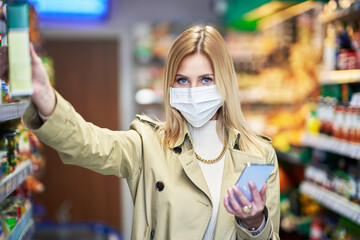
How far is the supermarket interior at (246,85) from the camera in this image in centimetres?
326

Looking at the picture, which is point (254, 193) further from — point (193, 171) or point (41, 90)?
point (41, 90)

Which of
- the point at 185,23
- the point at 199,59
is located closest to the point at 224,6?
the point at 185,23

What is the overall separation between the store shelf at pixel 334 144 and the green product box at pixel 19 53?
2.21 meters

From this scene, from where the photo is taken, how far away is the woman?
1.60m

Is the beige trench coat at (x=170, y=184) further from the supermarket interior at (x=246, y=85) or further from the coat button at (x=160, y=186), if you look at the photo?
the supermarket interior at (x=246, y=85)

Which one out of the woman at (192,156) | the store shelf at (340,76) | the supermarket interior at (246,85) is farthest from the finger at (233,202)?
the store shelf at (340,76)

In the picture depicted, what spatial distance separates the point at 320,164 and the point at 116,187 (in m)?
3.13

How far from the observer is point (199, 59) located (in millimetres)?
1635

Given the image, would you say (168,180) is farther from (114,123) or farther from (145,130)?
(114,123)

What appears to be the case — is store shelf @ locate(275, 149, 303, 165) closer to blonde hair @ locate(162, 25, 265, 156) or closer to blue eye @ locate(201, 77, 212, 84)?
blonde hair @ locate(162, 25, 265, 156)

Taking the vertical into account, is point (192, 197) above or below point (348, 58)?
below

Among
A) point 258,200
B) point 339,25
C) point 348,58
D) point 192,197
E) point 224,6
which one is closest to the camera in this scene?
point 258,200

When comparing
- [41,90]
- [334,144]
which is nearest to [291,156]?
[334,144]

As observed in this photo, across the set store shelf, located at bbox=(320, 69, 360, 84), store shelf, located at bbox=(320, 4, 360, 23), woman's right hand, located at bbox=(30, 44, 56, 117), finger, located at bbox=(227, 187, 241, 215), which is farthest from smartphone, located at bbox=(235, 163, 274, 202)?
store shelf, located at bbox=(320, 4, 360, 23)
